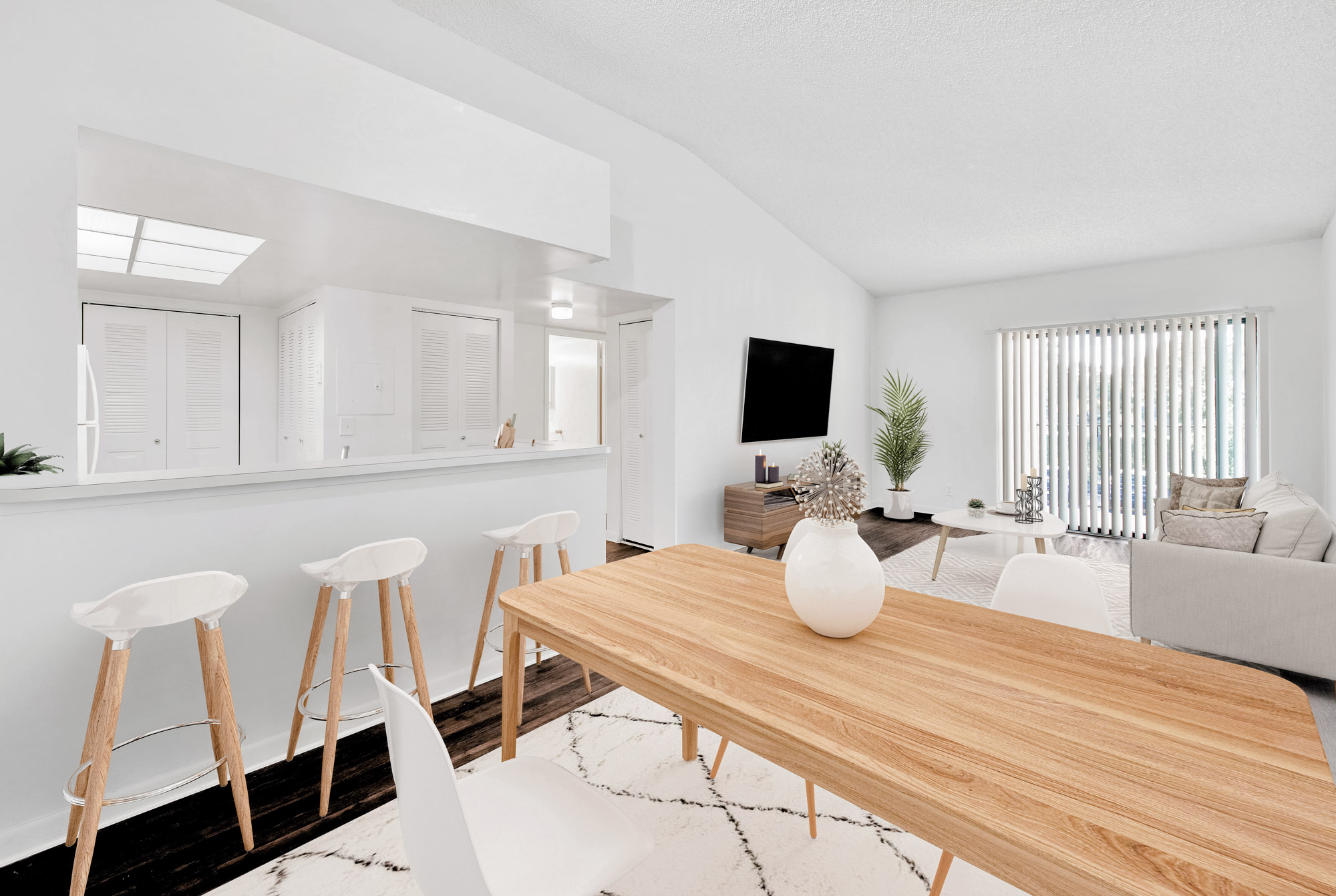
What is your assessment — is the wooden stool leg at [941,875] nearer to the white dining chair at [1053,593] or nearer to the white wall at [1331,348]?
the white dining chair at [1053,593]

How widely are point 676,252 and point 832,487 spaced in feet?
11.9

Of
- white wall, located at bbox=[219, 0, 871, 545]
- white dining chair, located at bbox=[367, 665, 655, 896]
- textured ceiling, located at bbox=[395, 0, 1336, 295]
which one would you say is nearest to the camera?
white dining chair, located at bbox=[367, 665, 655, 896]

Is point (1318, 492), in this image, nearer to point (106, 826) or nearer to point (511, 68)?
point (511, 68)

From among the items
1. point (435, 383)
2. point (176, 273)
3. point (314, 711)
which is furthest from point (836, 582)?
point (176, 273)

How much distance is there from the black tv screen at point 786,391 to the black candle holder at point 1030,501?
2070 mm

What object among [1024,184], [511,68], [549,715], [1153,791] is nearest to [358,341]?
[511,68]

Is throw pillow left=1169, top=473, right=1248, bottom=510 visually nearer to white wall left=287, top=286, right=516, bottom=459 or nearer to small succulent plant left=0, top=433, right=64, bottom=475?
white wall left=287, top=286, right=516, bottom=459

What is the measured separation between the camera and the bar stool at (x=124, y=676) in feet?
4.89

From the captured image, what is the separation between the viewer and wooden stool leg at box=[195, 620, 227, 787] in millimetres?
1847

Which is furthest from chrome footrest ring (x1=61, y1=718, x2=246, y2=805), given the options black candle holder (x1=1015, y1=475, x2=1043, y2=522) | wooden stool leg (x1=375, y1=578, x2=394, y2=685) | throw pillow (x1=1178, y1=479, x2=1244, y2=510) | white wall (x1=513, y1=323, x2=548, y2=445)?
throw pillow (x1=1178, y1=479, x2=1244, y2=510)

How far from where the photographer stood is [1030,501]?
14.2 feet

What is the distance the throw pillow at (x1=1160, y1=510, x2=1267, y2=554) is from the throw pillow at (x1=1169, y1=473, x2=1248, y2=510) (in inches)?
50.9

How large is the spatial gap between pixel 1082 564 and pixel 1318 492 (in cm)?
506

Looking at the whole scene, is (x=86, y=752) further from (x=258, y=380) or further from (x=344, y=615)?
(x=258, y=380)
